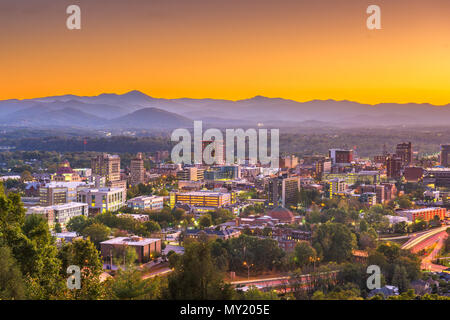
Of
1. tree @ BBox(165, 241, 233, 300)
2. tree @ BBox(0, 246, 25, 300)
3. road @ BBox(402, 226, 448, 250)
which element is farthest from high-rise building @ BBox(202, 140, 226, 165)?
tree @ BBox(165, 241, 233, 300)

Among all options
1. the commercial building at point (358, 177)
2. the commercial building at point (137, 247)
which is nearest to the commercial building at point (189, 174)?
the commercial building at point (358, 177)

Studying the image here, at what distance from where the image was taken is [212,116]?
2276 inches

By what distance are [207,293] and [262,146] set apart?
35.3 m

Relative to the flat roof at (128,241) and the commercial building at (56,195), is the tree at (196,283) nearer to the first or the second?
the flat roof at (128,241)

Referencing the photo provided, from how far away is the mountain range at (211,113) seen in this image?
50219 mm

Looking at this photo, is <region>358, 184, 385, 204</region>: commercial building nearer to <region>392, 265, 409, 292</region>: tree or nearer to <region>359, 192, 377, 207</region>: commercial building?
<region>359, 192, 377, 207</region>: commercial building

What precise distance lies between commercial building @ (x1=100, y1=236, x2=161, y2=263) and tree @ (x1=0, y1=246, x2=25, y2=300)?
592cm

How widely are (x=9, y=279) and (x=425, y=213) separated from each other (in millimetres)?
13814

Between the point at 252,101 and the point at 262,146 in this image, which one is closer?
the point at 262,146

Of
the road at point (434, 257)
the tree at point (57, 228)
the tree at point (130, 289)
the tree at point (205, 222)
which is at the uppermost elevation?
the tree at point (130, 289)

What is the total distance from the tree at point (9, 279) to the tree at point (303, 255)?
6404mm

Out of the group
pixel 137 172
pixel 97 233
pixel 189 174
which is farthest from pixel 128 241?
pixel 137 172
